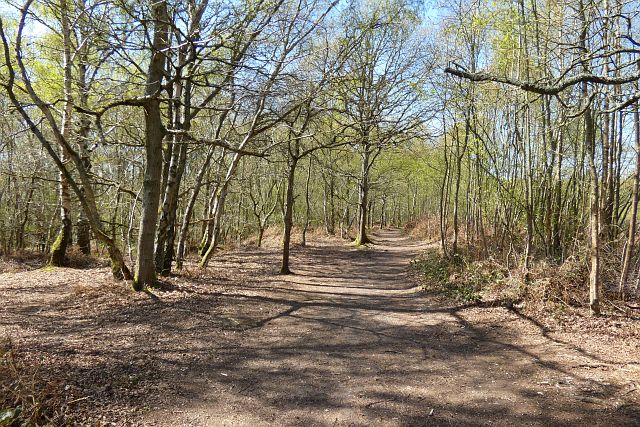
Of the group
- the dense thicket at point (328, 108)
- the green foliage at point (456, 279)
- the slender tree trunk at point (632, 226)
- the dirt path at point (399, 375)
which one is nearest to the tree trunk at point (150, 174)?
the dense thicket at point (328, 108)

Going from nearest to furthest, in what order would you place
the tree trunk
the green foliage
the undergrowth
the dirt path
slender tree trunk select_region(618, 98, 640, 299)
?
the undergrowth, the dirt path, slender tree trunk select_region(618, 98, 640, 299), the tree trunk, the green foliage

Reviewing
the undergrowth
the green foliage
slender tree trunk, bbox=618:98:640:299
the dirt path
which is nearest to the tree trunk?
the dirt path

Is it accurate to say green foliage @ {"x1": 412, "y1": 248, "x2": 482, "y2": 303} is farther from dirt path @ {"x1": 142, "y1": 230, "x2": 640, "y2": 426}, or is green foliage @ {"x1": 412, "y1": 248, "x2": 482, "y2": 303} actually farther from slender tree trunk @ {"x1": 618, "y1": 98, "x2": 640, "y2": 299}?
slender tree trunk @ {"x1": 618, "y1": 98, "x2": 640, "y2": 299}

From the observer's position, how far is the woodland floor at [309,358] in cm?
384

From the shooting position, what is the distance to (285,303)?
823 cm

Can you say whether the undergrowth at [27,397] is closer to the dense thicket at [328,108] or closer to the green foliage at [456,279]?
the dense thicket at [328,108]

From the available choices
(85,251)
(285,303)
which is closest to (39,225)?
(85,251)

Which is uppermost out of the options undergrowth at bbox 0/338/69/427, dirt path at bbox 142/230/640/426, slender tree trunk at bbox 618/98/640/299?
slender tree trunk at bbox 618/98/640/299

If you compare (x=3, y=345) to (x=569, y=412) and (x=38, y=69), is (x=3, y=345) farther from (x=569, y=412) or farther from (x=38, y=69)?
(x=38, y=69)

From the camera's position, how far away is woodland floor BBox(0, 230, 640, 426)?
12.6 ft

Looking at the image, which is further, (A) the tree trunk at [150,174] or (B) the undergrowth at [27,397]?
(A) the tree trunk at [150,174]

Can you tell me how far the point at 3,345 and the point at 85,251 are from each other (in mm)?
10212

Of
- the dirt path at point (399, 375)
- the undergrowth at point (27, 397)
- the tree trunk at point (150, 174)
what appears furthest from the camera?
the tree trunk at point (150, 174)

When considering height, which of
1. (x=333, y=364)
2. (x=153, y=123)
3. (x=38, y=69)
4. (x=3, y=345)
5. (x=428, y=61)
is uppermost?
(x=428, y=61)
